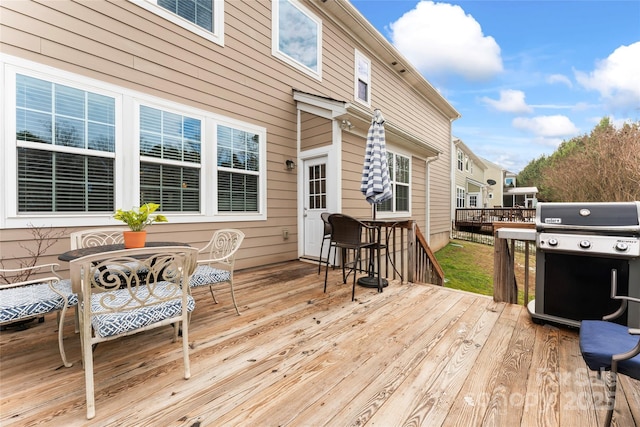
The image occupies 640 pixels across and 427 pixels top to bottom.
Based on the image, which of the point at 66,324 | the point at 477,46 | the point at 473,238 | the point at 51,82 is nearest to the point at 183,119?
the point at 51,82

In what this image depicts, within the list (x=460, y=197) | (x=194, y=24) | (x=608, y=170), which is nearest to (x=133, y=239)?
(x=194, y=24)

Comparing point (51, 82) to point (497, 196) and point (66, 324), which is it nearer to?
point (66, 324)

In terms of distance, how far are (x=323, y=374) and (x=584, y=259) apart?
7.96ft

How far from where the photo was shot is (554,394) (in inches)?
63.4

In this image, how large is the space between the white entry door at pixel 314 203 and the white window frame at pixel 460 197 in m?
14.3

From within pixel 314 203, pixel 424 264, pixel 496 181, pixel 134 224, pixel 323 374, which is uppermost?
pixel 496 181

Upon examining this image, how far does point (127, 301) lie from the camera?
69.8 inches

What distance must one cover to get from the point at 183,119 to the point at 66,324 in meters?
2.89

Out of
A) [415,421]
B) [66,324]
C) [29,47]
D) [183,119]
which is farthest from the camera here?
[183,119]

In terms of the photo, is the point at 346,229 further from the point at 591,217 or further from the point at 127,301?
the point at 127,301

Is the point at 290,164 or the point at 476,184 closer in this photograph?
the point at 290,164

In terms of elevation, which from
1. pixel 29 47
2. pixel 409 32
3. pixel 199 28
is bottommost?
pixel 29 47

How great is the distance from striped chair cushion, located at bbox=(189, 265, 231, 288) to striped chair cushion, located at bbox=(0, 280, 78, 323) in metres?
0.87

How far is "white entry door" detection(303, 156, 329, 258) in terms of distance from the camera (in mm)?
5195
